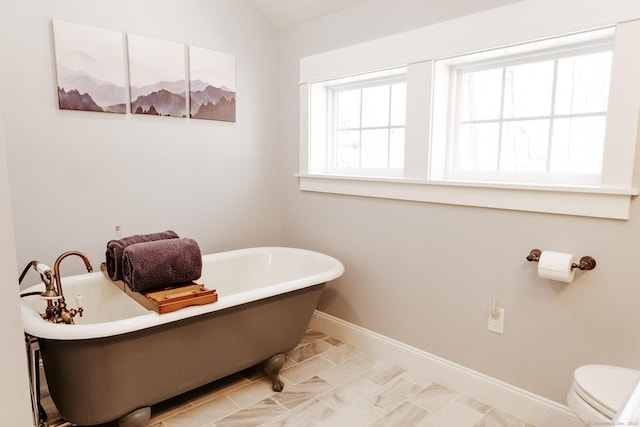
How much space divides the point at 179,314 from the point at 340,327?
1.36 m

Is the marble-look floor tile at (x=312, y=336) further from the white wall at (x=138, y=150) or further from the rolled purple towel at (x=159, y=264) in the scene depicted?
the rolled purple towel at (x=159, y=264)

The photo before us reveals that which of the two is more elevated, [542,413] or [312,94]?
[312,94]

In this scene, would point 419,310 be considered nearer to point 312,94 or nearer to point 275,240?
point 275,240

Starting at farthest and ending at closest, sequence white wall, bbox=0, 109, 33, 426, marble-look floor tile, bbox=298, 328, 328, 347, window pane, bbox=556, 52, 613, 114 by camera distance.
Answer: marble-look floor tile, bbox=298, 328, 328, 347
window pane, bbox=556, 52, 613, 114
white wall, bbox=0, 109, 33, 426

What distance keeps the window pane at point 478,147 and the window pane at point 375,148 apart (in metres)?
0.52

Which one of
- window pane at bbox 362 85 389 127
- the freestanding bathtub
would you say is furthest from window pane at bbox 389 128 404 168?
the freestanding bathtub

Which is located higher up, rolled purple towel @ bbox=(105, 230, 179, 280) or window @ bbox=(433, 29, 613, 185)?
window @ bbox=(433, 29, 613, 185)

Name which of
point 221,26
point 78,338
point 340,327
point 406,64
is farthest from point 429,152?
point 78,338

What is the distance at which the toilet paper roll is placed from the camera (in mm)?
1688

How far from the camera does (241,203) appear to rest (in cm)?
295

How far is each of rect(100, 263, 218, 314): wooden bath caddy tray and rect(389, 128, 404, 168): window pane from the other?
1.39 m

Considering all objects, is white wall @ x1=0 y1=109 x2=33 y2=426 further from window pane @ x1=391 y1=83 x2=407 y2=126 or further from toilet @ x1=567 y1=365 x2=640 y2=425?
window pane @ x1=391 y1=83 x2=407 y2=126

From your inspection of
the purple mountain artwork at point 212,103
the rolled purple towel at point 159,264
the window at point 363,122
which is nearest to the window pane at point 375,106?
the window at point 363,122

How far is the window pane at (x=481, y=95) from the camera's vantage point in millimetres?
2115
